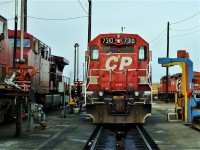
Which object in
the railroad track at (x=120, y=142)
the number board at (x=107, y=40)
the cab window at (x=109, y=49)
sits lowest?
the railroad track at (x=120, y=142)

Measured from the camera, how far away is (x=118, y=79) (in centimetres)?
1560

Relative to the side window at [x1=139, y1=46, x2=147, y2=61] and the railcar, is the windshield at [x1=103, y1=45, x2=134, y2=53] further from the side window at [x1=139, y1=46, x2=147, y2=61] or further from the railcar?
the railcar

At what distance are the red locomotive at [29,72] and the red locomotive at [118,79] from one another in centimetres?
256

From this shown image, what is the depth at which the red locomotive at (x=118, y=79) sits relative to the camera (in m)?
14.8

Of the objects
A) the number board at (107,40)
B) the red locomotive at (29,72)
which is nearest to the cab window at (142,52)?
the number board at (107,40)

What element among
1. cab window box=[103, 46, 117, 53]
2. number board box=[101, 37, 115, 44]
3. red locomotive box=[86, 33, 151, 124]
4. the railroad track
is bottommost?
the railroad track

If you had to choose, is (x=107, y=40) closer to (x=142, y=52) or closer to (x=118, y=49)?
(x=118, y=49)

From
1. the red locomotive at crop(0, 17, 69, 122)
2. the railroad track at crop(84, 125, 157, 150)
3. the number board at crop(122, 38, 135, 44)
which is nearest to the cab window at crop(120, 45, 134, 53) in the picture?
the number board at crop(122, 38, 135, 44)

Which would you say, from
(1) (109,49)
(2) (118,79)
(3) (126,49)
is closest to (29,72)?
(2) (118,79)

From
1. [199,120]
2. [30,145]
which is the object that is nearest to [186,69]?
[199,120]

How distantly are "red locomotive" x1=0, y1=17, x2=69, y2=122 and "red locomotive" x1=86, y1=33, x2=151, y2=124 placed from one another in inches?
101

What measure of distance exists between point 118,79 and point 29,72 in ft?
14.2

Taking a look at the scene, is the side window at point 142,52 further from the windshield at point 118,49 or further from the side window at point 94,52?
the side window at point 94,52

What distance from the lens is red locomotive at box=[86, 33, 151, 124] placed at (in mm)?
14789
